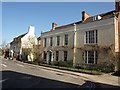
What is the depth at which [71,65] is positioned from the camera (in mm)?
30578

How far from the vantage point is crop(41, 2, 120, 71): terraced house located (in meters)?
24.8

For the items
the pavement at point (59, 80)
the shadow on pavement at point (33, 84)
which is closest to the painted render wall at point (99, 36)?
the pavement at point (59, 80)

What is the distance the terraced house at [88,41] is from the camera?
24.8m

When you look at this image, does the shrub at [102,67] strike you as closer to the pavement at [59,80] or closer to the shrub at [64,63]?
the shrub at [64,63]

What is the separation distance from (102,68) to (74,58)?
23.3ft

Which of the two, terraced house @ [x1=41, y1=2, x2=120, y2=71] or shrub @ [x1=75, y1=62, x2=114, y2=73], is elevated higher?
terraced house @ [x1=41, y1=2, x2=120, y2=71]

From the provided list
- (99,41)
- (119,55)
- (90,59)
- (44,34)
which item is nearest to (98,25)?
(99,41)

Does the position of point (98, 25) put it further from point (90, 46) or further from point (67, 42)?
point (67, 42)

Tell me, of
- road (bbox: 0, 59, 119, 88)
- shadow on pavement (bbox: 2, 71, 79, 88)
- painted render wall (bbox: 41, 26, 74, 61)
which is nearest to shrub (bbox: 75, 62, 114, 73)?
painted render wall (bbox: 41, 26, 74, 61)

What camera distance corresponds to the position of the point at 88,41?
28688 mm

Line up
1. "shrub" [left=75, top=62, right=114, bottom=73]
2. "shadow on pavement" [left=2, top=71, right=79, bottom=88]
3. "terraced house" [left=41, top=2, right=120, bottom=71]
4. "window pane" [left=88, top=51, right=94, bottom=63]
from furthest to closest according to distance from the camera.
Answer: "window pane" [left=88, top=51, right=94, bottom=63] < "terraced house" [left=41, top=2, right=120, bottom=71] < "shrub" [left=75, top=62, right=114, bottom=73] < "shadow on pavement" [left=2, top=71, right=79, bottom=88]

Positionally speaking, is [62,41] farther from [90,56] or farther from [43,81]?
[43,81]

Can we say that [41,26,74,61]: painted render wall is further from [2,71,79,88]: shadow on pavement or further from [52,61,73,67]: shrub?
[2,71,79,88]: shadow on pavement

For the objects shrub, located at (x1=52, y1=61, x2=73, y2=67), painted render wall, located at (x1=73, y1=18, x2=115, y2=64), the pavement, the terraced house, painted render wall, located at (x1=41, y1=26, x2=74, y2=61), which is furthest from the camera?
painted render wall, located at (x1=41, y1=26, x2=74, y2=61)
